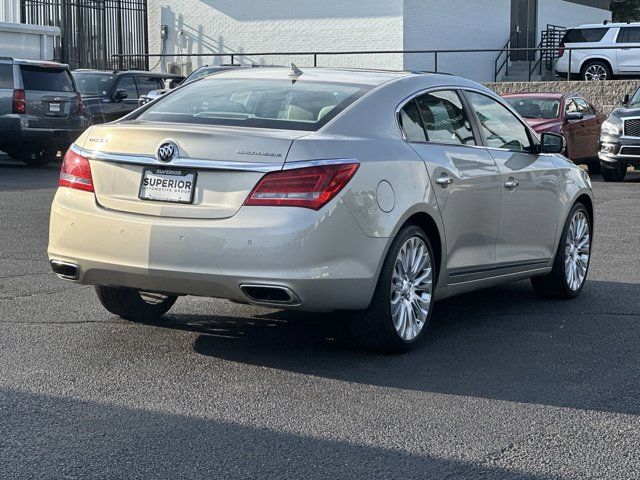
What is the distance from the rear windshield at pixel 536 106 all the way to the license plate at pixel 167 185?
52.0ft

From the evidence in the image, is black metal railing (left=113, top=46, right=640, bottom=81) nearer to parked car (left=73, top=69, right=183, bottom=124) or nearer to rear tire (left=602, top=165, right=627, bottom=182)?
parked car (left=73, top=69, right=183, bottom=124)

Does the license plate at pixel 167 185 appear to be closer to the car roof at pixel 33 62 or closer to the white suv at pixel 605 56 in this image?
the car roof at pixel 33 62

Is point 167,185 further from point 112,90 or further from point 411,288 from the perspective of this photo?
point 112,90

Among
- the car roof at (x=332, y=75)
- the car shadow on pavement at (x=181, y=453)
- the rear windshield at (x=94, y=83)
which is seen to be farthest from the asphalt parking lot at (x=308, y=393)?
the rear windshield at (x=94, y=83)

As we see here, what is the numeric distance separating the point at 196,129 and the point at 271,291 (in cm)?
98

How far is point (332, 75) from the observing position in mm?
7316

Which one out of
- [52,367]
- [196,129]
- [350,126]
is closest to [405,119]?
[350,126]

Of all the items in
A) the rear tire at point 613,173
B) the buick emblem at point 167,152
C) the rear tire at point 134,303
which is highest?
the buick emblem at point 167,152

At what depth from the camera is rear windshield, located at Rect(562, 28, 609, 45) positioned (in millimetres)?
33750

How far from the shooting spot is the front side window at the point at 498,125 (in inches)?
309

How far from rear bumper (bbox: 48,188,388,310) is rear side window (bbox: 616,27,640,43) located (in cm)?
2861

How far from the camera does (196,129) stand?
6.32m

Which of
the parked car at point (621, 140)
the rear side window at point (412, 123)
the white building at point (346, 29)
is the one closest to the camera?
the rear side window at point (412, 123)

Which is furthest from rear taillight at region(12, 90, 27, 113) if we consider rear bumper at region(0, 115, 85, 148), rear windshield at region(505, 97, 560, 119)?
rear windshield at region(505, 97, 560, 119)
